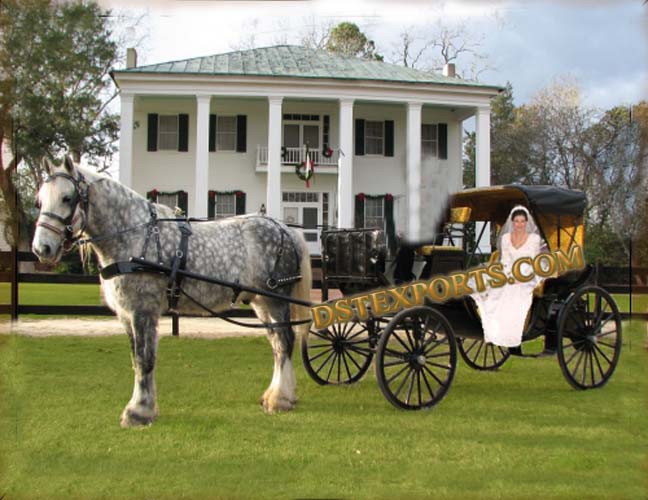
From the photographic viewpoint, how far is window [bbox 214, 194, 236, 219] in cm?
1956

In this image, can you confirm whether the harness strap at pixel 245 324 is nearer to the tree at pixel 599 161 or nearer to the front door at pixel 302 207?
the tree at pixel 599 161

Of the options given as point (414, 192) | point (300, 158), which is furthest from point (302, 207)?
point (414, 192)

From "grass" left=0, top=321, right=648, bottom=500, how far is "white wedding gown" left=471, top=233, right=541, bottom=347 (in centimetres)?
81

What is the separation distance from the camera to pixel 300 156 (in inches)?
802

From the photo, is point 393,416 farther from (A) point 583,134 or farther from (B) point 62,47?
(B) point 62,47

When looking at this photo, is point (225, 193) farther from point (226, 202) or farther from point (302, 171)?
point (302, 171)

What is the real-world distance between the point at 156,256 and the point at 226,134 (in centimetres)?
1622

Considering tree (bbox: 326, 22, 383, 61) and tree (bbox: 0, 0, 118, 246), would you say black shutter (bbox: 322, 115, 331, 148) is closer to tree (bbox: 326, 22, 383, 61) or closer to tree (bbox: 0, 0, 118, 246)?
tree (bbox: 326, 22, 383, 61)

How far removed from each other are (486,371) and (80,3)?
6.28 metres

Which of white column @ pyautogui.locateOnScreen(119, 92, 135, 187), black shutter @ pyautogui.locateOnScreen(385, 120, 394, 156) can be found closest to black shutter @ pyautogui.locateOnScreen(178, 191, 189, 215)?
white column @ pyautogui.locateOnScreen(119, 92, 135, 187)

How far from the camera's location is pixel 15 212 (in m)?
3.83

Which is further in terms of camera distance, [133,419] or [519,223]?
[519,223]

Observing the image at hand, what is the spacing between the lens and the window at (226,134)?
2027 cm

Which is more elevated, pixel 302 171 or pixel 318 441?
pixel 302 171
